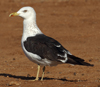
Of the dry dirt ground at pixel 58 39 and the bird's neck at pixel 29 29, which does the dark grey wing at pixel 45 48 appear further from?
the dry dirt ground at pixel 58 39

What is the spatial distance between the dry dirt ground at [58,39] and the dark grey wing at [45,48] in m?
0.60

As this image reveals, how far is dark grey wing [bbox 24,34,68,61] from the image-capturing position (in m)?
7.54

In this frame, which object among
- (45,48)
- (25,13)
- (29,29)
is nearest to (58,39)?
(25,13)

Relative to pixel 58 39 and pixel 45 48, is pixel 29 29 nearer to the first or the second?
pixel 45 48

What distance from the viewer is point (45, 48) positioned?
25.2 feet

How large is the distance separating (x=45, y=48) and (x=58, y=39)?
283 inches

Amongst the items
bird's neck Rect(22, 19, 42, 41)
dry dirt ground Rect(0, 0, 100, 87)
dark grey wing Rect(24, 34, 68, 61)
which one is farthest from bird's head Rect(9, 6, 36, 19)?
dry dirt ground Rect(0, 0, 100, 87)

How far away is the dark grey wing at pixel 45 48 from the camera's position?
24.7 feet

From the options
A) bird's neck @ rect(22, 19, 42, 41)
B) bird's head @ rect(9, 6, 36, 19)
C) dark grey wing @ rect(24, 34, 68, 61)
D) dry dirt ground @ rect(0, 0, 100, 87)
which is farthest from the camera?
bird's head @ rect(9, 6, 36, 19)

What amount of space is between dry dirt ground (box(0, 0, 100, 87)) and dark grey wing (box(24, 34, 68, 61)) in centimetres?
60

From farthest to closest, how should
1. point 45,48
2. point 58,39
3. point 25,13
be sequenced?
point 58,39
point 25,13
point 45,48

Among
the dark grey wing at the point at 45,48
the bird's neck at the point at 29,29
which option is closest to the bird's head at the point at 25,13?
the bird's neck at the point at 29,29

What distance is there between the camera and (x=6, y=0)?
2438cm

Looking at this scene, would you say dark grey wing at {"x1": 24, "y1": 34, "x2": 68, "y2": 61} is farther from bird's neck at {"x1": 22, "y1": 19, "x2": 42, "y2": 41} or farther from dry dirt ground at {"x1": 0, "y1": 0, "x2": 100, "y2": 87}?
dry dirt ground at {"x1": 0, "y1": 0, "x2": 100, "y2": 87}
